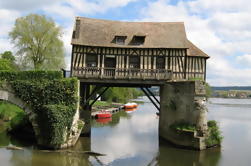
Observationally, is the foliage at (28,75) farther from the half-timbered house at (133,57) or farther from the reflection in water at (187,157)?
the reflection in water at (187,157)

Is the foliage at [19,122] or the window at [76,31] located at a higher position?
the window at [76,31]

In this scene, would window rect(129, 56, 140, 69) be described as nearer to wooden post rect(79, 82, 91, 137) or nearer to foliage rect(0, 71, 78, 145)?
wooden post rect(79, 82, 91, 137)

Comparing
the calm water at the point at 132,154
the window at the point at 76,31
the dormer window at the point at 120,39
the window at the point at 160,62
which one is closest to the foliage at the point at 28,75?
the calm water at the point at 132,154

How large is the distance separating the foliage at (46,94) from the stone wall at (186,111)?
5.45 metres

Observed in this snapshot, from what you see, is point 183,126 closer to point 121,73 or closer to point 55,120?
point 121,73

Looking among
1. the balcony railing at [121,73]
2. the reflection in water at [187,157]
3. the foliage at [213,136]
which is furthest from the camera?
the balcony railing at [121,73]

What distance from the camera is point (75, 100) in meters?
12.9

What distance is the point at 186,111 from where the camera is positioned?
45.1ft

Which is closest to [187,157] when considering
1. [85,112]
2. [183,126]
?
[183,126]

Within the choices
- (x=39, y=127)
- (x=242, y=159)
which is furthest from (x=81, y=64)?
(x=242, y=159)

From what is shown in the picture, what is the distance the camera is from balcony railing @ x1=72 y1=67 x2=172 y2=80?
15.2m

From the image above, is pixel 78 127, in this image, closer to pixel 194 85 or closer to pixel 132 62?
pixel 132 62

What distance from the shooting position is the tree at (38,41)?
23031mm

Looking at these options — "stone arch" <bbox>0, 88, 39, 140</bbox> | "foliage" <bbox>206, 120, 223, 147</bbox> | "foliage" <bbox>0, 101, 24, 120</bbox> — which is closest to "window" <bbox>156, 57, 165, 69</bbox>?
"foliage" <bbox>206, 120, 223, 147</bbox>
